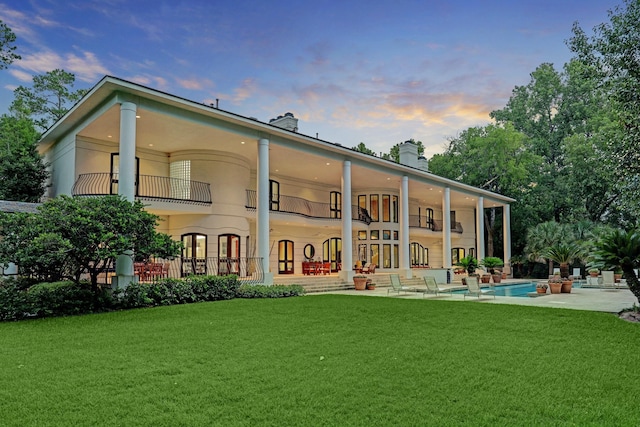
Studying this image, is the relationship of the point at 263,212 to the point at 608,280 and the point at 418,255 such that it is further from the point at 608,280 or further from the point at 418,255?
the point at 418,255

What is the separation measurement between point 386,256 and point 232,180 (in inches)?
516

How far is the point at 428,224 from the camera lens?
35031mm

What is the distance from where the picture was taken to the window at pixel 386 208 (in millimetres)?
29109

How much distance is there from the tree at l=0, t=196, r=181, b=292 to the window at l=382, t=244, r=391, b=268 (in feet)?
61.2

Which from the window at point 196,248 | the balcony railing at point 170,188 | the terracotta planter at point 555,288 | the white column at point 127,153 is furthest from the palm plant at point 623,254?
the window at point 196,248

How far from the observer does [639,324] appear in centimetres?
966

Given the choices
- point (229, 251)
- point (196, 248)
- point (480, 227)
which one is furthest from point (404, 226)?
point (196, 248)

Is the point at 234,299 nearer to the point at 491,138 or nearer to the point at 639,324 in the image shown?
the point at 639,324

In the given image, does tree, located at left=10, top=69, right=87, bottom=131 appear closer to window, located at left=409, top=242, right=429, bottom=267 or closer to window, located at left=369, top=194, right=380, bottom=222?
window, located at left=369, top=194, right=380, bottom=222

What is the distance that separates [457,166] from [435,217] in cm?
637

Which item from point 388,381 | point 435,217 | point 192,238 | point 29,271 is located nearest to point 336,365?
point 388,381

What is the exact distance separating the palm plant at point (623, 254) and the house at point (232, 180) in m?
11.2

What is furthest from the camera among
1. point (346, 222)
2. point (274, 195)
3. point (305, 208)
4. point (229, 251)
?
point (305, 208)

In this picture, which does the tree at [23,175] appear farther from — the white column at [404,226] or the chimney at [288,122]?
the white column at [404,226]
